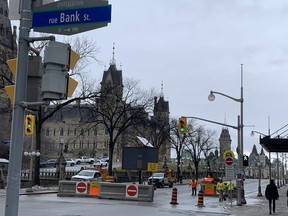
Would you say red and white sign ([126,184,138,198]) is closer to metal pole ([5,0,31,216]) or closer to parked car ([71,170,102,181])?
parked car ([71,170,102,181])

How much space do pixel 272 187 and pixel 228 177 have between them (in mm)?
4440

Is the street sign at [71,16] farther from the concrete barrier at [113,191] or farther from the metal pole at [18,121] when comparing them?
the concrete barrier at [113,191]

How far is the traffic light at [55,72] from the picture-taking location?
19.3 feet

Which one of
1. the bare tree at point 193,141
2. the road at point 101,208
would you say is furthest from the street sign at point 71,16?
the bare tree at point 193,141

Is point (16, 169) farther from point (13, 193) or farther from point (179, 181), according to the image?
point (179, 181)

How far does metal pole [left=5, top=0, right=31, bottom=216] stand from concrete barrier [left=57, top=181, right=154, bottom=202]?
24.7 metres

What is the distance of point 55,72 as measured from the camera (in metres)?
5.91

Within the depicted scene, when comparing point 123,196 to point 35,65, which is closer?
point 35,65

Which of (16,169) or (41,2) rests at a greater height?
(41,2)

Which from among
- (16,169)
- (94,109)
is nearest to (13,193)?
(16,169)

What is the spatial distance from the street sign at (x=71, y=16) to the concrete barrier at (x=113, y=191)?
24829mm

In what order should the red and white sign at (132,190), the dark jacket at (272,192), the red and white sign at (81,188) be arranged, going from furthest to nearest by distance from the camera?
the red and white sign at (81,188) → the red and white sign at (132,190) → the dark jacket at (272,192)

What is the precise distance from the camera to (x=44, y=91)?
5.89 m

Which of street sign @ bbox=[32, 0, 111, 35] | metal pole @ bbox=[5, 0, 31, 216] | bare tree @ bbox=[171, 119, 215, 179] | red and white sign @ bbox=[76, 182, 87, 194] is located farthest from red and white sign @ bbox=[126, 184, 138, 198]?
bare tree @ bbox=[171, 119, 215, 179]
